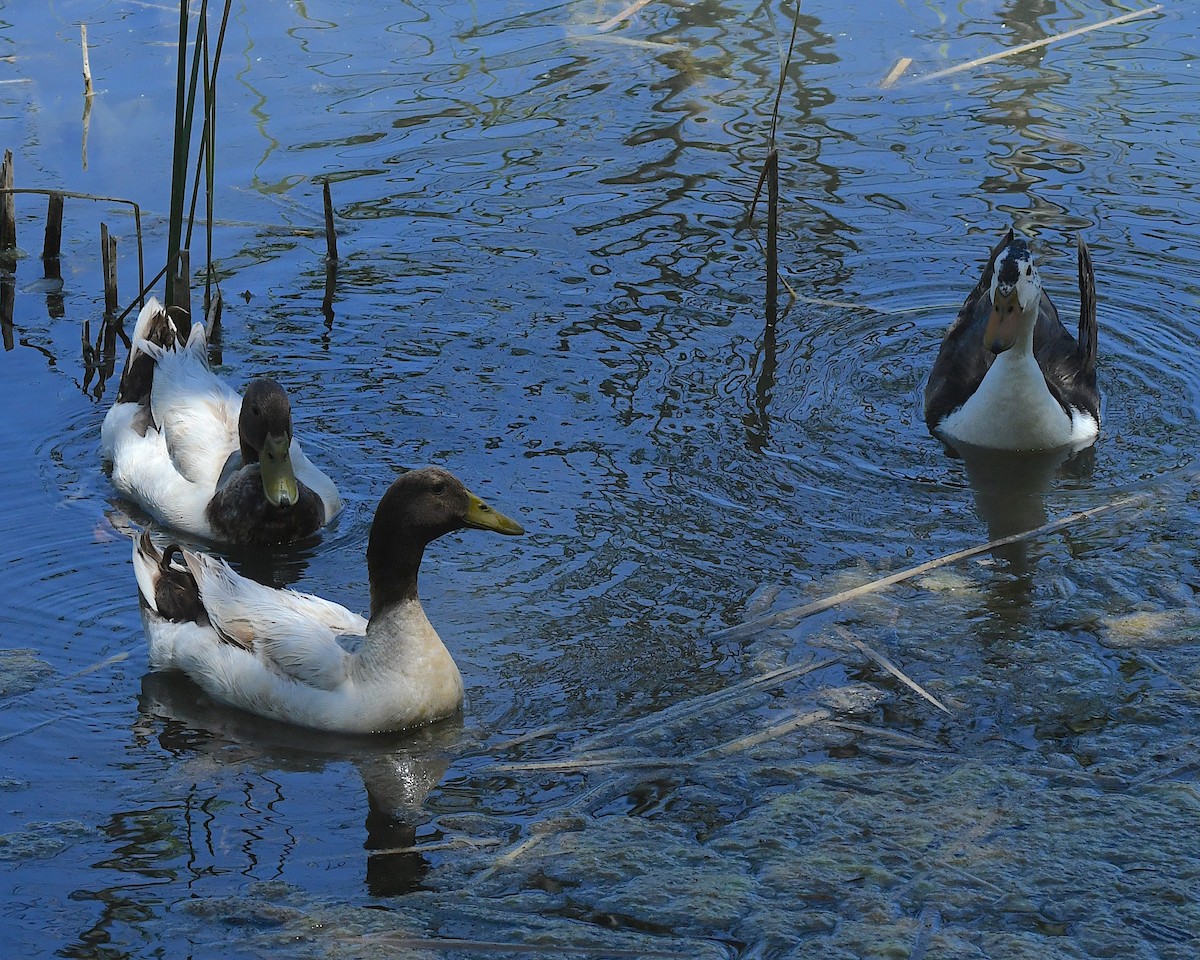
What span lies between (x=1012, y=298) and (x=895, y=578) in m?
2.10

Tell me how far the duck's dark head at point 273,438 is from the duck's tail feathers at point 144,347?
45.5 inches

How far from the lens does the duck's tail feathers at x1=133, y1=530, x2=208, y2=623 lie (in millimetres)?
6547

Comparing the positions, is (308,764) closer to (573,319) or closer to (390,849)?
(390,849)

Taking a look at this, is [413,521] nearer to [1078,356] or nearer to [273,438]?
[273,438]

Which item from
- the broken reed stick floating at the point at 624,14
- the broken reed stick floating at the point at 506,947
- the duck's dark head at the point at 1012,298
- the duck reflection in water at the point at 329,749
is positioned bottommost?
the duck reflection in water at the point at 329,749

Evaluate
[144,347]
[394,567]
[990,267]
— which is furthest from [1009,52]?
[394,567]

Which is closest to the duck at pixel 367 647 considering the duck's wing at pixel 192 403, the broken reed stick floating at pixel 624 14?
the duck's wing at pixel 192 403

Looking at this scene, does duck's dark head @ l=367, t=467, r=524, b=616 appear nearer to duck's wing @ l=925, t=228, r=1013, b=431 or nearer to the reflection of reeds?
duck's wing @ l=925, t=228, r=1013, b=431

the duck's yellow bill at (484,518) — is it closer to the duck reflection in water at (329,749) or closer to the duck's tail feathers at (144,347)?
the duck reflection in water at (329,749)

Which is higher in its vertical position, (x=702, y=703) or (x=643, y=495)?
(x=643, y=495)

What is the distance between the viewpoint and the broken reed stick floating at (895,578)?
6500 mm

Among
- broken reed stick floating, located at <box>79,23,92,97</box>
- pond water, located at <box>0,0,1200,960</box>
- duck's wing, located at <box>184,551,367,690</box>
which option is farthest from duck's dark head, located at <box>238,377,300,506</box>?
broken reed stick floating, located at <box>79,23,92,97</box>

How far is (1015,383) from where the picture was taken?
8.30m

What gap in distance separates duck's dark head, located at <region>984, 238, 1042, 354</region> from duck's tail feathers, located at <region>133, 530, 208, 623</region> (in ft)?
13.3
